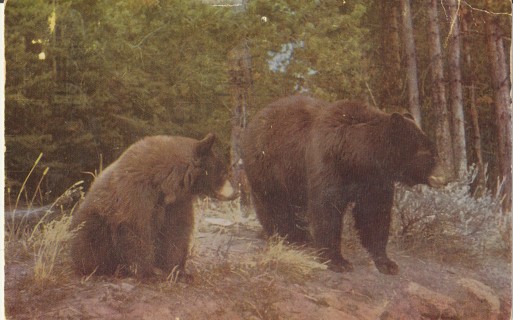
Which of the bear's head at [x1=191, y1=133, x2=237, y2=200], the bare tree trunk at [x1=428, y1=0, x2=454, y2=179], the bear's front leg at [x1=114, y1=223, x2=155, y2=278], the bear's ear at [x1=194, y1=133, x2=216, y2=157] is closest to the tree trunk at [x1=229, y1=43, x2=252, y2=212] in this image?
the bear's head at [x1=191, y1=133, x2=237, y2=200]

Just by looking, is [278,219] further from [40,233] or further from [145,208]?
[40,233]

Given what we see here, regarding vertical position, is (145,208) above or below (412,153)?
below

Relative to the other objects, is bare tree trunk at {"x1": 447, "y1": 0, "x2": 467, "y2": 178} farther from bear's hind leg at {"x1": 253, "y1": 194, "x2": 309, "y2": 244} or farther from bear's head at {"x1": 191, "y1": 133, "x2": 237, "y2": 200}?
bear's head at {"x1": 191, "y1": 133, "x2": 237, "y2": 200}

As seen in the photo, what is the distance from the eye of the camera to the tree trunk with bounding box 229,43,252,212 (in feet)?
12.6

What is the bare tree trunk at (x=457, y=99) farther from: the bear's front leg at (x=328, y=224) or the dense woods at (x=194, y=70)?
the bear's front leg at (x=328, y=224)

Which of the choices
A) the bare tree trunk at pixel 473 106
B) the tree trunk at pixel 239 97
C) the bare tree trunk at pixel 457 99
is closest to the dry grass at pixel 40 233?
the tree trunk at pixel 239 97

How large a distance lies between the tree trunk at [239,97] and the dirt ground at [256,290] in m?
0.32

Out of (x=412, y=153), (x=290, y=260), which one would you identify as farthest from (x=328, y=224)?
(x=412, y=153)

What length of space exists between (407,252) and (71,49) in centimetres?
270

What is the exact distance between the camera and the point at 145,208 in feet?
11.3

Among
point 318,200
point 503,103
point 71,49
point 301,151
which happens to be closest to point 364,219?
point 318,200

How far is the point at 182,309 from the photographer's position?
3.47m

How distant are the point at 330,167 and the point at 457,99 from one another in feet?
3.63

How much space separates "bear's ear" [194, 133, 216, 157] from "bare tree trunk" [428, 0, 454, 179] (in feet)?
5.27
